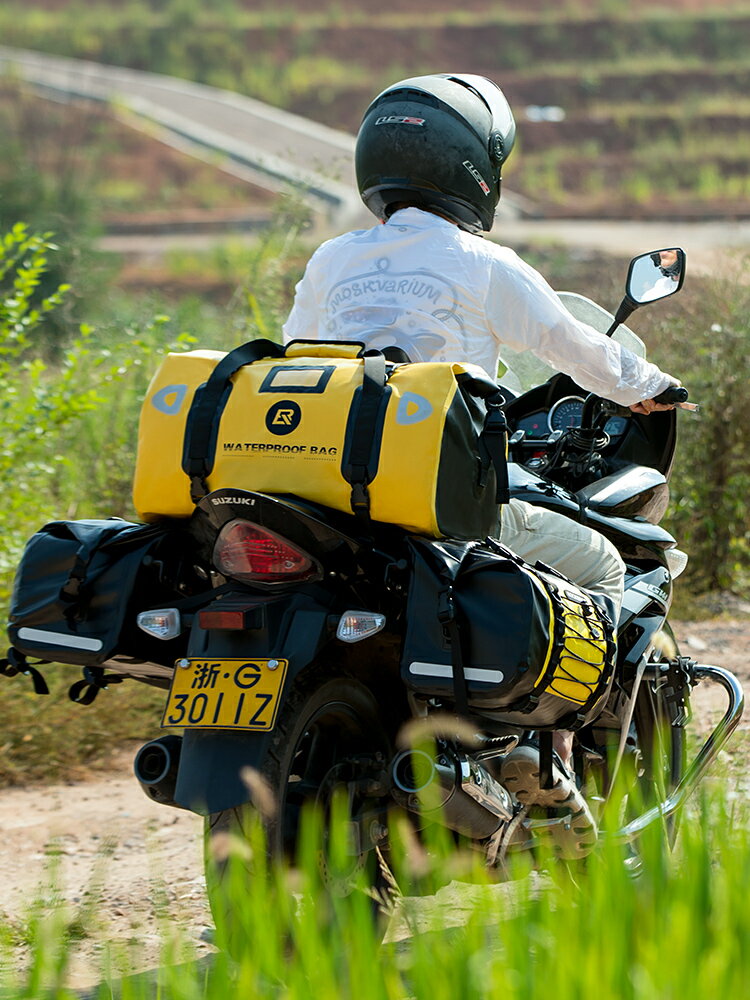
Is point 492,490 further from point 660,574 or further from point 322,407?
point 660,574

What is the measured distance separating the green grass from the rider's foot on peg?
1244mm

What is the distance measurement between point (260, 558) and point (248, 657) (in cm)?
23

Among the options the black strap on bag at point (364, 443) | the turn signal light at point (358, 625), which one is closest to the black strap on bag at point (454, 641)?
the turn signal light at point (358, 625)

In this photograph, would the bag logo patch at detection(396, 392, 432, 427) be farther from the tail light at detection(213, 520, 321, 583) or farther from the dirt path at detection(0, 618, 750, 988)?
the dirt path at detection(0, 618, 750, 988)

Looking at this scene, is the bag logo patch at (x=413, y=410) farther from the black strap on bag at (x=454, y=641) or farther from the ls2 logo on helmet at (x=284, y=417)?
the black strap on bag at (x=454, y=641)

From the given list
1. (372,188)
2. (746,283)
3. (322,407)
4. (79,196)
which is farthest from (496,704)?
(79,196)

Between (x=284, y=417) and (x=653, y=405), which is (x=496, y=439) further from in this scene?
(x=653, y=405)

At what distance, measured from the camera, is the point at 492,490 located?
11.0 feet

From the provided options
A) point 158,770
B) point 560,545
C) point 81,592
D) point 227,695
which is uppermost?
point 560,545

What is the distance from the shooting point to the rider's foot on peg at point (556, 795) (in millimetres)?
3625

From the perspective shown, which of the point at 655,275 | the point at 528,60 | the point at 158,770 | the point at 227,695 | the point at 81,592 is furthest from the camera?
the point at 528,60

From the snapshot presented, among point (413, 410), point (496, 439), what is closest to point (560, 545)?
point (496, 439)

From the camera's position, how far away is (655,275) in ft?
13.5

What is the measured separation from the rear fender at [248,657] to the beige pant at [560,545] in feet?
2.47
